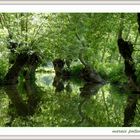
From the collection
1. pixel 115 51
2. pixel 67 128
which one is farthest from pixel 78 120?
pixel 115 51

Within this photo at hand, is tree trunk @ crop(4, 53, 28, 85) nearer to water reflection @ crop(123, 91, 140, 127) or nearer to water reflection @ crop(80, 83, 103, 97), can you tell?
water reflection @ crop(80, 83, 103, 97)

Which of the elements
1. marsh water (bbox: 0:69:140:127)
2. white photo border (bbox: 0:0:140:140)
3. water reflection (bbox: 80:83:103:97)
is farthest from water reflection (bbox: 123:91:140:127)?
water reflection (bbox: 80:83:103:97)

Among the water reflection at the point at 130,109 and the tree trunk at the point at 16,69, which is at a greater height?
the water reflection at the point at 130,109

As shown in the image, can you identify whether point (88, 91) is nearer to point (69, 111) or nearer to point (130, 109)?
point (130, 109)

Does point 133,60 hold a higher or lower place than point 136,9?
lower

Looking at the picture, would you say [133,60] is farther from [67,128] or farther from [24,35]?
[67,128]

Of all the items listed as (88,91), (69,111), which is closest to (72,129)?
(69,111)

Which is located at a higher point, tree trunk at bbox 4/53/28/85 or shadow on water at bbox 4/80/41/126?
shadow on water at bbox 4/80/41/126

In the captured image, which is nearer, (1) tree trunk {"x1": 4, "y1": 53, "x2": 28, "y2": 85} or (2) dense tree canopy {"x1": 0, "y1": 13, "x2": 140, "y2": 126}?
(2) dense tree canopy {"x1": 0, "y1": 13, "x2": 140, "y2": 126}

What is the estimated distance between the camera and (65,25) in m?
14.6

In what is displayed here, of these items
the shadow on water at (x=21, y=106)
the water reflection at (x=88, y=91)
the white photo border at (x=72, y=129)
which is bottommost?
the water reflection at (x=88, y=91)

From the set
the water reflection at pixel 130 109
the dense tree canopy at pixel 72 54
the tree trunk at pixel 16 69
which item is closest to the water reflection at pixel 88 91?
the dense tree canopy at pixel 72 54

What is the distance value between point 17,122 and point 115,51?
8.84 m

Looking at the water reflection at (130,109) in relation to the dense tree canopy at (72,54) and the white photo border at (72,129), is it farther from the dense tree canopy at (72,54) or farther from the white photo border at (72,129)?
the white photo border at (72,129)
